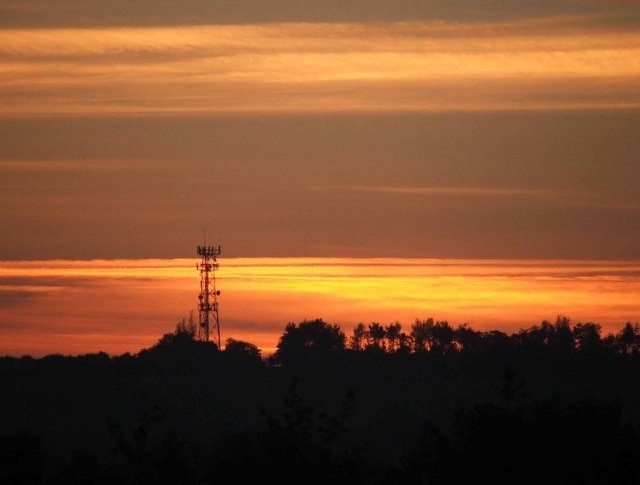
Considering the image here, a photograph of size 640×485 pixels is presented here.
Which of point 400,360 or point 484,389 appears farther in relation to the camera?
point 400,360

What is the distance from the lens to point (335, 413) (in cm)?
13712

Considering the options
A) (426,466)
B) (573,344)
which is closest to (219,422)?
(573,344)

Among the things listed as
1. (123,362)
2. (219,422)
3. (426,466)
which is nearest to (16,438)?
(426,466)

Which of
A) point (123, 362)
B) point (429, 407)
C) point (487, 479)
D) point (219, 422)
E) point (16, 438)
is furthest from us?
point (123, 362)

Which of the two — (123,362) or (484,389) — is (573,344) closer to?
(484,389)

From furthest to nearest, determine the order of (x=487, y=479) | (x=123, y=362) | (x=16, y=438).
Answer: (x=123, y=362) → (x=16, y=438) → (x=487, y=479)

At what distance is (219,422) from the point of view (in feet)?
433

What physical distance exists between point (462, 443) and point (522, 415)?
9.21ft

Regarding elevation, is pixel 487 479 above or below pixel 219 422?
below

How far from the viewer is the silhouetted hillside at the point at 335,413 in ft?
178

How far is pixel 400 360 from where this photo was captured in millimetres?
161250

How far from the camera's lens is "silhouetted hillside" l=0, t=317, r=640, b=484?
54250mm

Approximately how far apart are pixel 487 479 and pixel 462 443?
2016 millimetres

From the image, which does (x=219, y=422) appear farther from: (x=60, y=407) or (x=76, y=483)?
(x=76, y=483)
